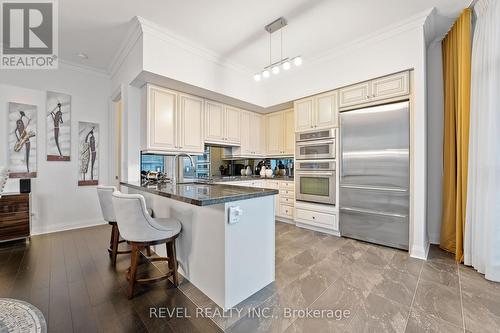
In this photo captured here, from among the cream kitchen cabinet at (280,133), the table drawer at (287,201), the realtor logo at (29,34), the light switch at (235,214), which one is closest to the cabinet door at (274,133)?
the cream kitchen cabinet at (280,133)

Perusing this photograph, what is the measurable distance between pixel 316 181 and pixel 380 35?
230cm

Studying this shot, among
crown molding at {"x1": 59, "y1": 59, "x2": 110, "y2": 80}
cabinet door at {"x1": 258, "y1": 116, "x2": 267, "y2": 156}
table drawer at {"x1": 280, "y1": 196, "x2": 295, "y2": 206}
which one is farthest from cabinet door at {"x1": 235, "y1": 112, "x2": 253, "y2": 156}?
crown molding at {"x1": 59, "y1": 59, "x2": 110, "y2": 80}

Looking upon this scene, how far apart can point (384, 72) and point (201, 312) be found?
3.53 m

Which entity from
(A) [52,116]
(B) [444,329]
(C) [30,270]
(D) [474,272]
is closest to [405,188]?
(D) [474,272]

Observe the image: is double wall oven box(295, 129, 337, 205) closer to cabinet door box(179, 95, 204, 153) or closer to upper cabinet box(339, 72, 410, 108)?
upper cabinet box(339, 72, 410, 108)

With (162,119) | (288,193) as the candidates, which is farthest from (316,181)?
(162,119)

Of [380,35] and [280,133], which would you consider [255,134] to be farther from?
[380,35]

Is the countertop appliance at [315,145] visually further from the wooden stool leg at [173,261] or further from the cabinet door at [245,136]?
the wooden stool leg at [173,261]

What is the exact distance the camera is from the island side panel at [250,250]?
5.59ft

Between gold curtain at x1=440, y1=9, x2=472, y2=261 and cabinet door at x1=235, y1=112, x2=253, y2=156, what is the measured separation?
324 centimetres

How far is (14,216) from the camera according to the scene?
3.14 meters

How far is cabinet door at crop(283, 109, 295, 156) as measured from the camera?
14.6 feet

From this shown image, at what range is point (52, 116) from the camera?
146 inches

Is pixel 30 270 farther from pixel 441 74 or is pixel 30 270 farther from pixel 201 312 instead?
pixel 441 74
